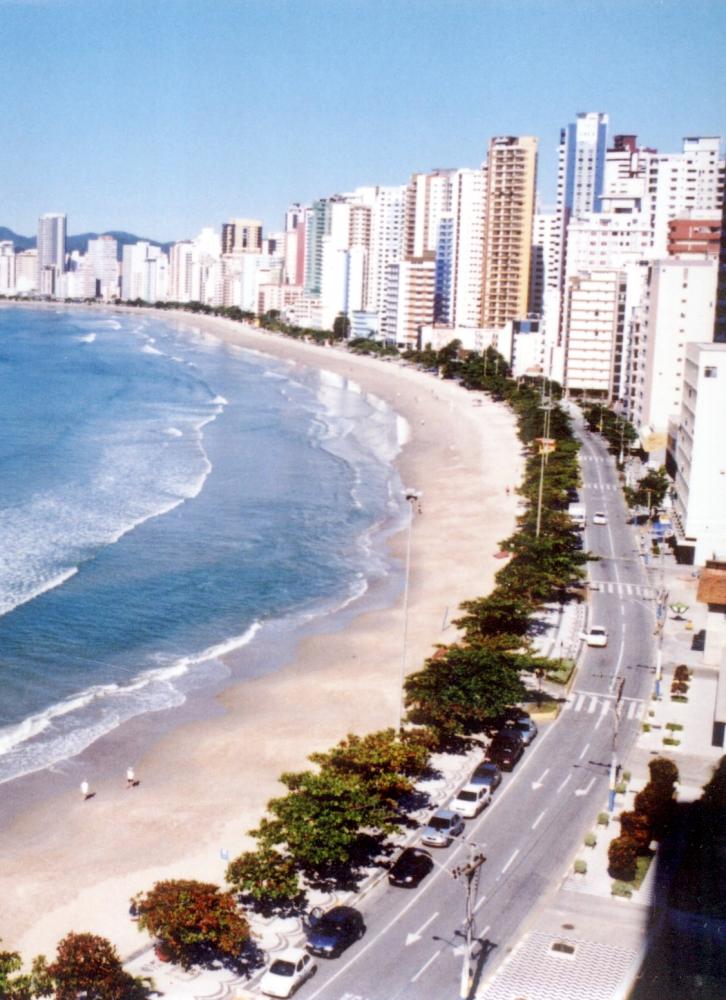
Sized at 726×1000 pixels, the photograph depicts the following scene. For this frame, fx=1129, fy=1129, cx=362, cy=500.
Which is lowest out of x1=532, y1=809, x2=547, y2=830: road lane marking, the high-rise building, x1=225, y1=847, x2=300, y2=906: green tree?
x1=532, y1=809, x2=547, y2=830: road lane marking

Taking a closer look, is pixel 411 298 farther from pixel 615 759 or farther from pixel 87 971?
pixel 87 971

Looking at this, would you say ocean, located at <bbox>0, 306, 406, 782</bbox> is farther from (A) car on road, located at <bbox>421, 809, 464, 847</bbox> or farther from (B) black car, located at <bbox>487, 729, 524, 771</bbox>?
(A) car on road, located at <bbox>421, 809, 464, 847</bbox>

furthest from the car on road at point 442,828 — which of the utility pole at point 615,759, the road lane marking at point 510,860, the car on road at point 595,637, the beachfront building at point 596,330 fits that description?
the beachfront building at point 596,330

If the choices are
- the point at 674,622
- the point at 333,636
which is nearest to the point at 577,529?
the point at 674,622

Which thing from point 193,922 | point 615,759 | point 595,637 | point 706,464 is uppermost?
point 706,464

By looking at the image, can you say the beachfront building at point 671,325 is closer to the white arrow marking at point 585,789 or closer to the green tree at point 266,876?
the white arrow marking at point 585,789

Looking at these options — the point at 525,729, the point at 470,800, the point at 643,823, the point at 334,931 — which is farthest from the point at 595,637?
the point at 334,931

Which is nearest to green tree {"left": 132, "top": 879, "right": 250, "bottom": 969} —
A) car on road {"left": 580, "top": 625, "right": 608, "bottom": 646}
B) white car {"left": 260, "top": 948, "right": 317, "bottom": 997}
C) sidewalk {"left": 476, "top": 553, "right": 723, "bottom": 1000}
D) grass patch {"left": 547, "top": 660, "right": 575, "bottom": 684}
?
white car {"left": 260, "top": 948, "right": 317, "bottom": 997}
